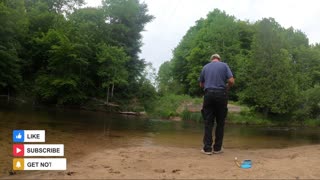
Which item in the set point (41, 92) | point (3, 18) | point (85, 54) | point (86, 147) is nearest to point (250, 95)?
point (85, 54)

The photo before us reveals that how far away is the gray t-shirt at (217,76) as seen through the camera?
28.7ft

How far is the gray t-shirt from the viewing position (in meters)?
8.74

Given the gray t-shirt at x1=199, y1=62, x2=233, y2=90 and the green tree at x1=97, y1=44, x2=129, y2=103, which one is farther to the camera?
the green tree at x1=97, y1=44, x2=129, y2=103

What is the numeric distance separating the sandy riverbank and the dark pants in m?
0.42

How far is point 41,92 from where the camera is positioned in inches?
1779

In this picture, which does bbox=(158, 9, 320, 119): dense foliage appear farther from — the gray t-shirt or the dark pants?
the gray t-shirt

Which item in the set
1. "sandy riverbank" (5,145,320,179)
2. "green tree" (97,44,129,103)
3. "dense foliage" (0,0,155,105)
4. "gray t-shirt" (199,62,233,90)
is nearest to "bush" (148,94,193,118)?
"dense foliage" (0,0,155,105)

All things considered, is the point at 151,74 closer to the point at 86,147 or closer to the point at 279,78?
the point at 279,78

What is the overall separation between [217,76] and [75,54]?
37944mm

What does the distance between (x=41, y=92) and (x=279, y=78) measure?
26.5 meters

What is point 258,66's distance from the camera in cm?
4266
